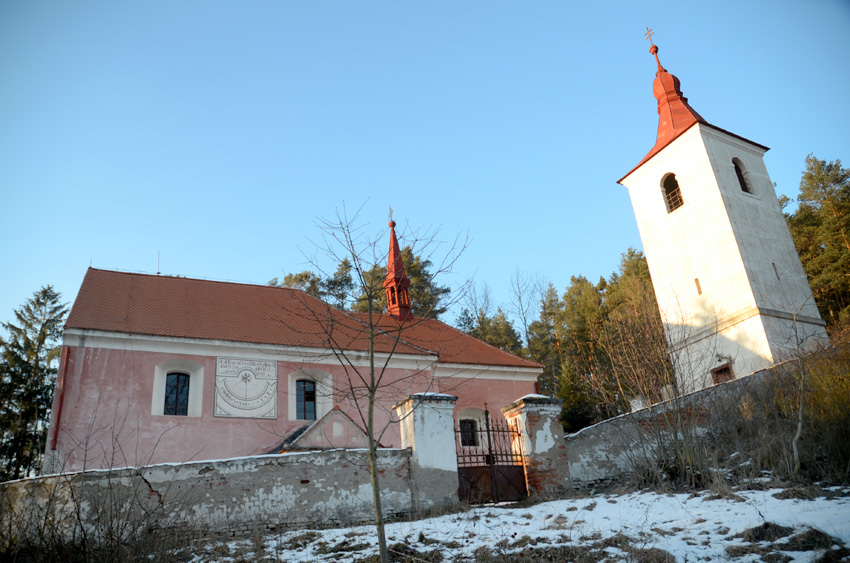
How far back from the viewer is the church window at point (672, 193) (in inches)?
933

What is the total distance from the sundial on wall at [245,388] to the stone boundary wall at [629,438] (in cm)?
824

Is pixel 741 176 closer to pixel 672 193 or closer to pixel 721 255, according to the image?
pixel 672 193

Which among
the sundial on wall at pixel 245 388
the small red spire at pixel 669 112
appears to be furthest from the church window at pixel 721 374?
the sundial on wall at pixel 245 388

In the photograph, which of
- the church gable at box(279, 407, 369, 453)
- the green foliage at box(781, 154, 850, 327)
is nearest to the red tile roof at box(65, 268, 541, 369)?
the church gable at box(279, 407, 369, 453)

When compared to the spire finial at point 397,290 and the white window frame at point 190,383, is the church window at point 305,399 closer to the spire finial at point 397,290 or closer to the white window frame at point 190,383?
the white window frame at point 190,383

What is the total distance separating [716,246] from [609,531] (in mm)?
16861

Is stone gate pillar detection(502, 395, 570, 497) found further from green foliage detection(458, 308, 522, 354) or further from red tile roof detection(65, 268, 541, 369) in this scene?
green foliage detection(458, 308, 522, 354)

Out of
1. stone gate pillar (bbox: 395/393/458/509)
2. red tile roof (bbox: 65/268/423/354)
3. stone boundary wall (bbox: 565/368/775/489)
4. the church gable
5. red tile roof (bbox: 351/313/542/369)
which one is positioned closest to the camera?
stone gate pillar (bbox: 395/393/458/509)

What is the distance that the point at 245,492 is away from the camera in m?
8.84

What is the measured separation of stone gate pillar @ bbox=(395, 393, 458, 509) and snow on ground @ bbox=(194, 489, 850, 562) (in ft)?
2.76

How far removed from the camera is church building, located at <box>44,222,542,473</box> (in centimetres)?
1436

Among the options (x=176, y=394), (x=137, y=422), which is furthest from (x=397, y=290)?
(x=137, y=422)

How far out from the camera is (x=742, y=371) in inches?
777

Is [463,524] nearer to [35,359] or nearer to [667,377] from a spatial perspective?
[667,377]
